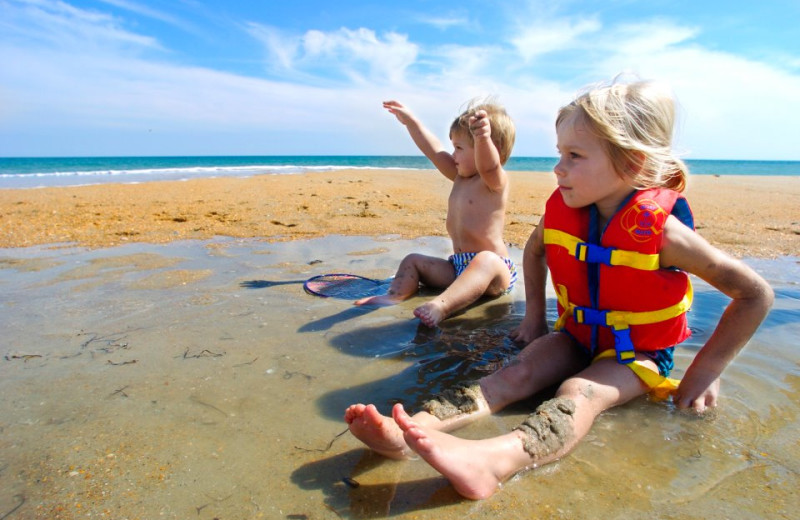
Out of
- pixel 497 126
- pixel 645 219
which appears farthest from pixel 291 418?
pixel 497 126

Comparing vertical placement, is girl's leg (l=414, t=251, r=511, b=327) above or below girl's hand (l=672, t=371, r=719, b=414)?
above

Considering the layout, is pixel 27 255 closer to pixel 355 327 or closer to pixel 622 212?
pixel 355 327

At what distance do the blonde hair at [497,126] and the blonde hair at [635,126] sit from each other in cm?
167

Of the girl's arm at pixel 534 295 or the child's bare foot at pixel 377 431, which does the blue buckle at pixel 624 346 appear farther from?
the child's bare foot at pixel 377 431

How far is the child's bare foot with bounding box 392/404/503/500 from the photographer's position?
1593 mm

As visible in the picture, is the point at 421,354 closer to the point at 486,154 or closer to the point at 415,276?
the point at 415,276

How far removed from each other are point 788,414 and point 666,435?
61 cm

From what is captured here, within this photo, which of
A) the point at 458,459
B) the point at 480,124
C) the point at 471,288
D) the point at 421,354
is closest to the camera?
the point at 458,459

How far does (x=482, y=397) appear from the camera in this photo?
2.15 metres

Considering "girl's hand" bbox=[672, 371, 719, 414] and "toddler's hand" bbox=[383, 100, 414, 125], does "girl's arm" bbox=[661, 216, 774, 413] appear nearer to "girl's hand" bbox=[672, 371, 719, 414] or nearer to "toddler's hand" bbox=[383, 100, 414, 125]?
"girl's hand" bbox=[672, 371, 719, 414]

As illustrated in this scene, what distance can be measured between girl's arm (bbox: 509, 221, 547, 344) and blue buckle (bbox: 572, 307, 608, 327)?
37 centimetres

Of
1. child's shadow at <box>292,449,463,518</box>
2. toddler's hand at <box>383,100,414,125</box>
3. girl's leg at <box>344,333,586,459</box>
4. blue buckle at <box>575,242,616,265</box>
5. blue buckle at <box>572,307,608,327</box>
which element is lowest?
child's shadow at <box>292,449,463,518</box>

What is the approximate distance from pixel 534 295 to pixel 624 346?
2.24ft

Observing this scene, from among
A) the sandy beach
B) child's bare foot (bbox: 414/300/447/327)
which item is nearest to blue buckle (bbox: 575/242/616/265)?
child's bare foot (bbox: 414/300/447/327)
